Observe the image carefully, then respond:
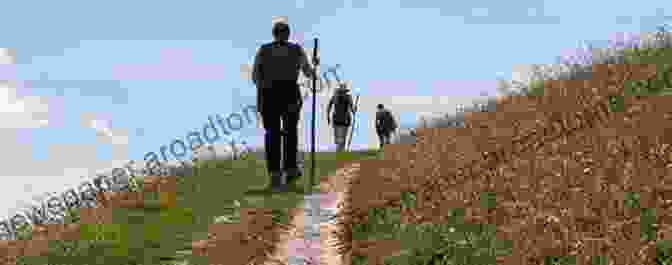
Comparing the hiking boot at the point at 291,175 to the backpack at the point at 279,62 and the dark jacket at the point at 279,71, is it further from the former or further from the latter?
the backpack at the point at 279,62

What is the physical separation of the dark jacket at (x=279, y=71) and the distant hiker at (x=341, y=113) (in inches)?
494

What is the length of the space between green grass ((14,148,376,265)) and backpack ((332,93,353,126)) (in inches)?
293

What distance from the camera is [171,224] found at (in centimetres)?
1602

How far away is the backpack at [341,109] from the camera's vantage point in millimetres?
30844

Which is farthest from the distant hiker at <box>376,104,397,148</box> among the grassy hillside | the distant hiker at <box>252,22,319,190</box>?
the grassy hillside

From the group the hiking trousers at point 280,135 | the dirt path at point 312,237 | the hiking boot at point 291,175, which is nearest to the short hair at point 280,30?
the hiking trousers at point 280,135

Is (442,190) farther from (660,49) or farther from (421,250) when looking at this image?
(660,49)

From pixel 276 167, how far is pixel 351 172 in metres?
4.70

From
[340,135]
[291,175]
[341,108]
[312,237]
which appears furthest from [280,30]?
[340,135]

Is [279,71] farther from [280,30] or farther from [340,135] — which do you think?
[340,135]

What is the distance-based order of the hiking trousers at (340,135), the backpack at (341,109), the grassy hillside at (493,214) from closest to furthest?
the grassy hillside at (493,214) → the backpack at (341,109) → the hiking trousers at (340,135)

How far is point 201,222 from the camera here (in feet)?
52.7

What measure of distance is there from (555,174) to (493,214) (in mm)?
1002

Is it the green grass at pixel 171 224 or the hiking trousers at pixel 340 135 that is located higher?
the green grass at pixel 171 224
